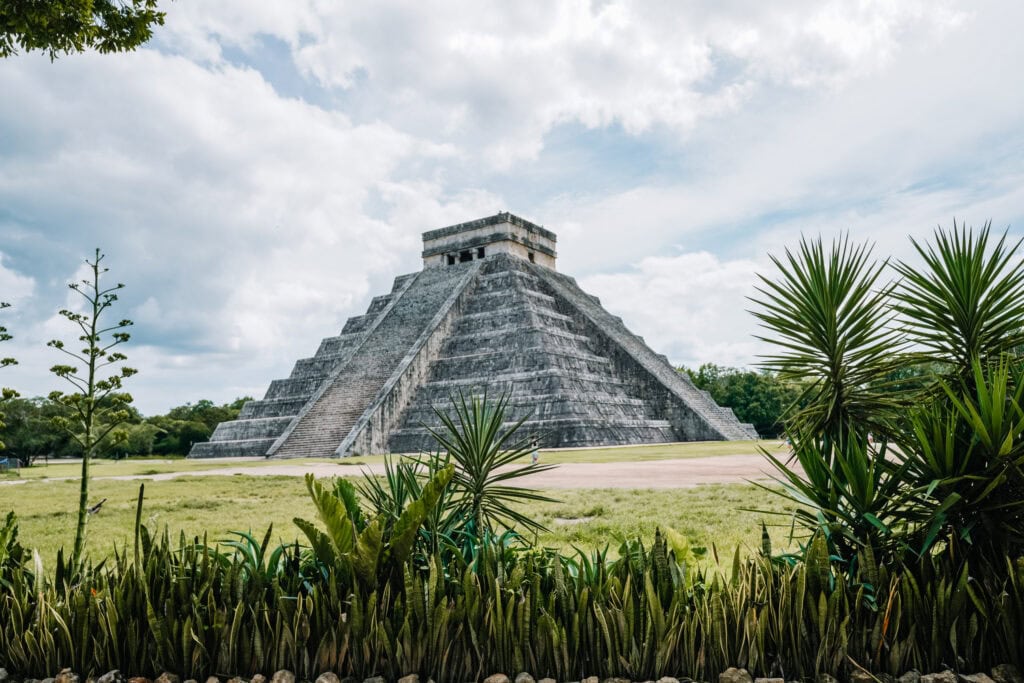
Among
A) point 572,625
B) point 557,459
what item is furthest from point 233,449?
point 572,625

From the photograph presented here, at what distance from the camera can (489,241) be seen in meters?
33.4

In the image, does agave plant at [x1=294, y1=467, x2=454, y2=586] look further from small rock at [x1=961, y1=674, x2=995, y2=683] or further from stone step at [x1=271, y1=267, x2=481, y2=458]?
stone step at [x1=271, y1=267, x2=481, y2=458]

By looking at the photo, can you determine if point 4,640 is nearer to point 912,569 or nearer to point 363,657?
point 363,657

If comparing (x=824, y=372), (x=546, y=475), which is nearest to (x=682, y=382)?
(x=546, y=475)

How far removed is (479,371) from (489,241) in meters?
9.40

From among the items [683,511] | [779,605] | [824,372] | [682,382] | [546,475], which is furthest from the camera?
[682,382]

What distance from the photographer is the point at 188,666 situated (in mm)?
2619

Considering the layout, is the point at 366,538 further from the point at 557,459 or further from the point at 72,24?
the point at 557,459

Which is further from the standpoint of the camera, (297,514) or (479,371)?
(479,371)

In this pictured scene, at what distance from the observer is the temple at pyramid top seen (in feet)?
109

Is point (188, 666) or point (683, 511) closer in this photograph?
point (188, 666)

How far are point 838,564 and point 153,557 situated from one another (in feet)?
8.67

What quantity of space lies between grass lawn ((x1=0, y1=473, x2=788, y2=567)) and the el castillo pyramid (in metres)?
12.7

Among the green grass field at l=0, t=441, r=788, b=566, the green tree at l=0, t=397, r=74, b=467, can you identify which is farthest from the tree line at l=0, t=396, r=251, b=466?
the green grass field at l=0, t=441, r=788, b=566
